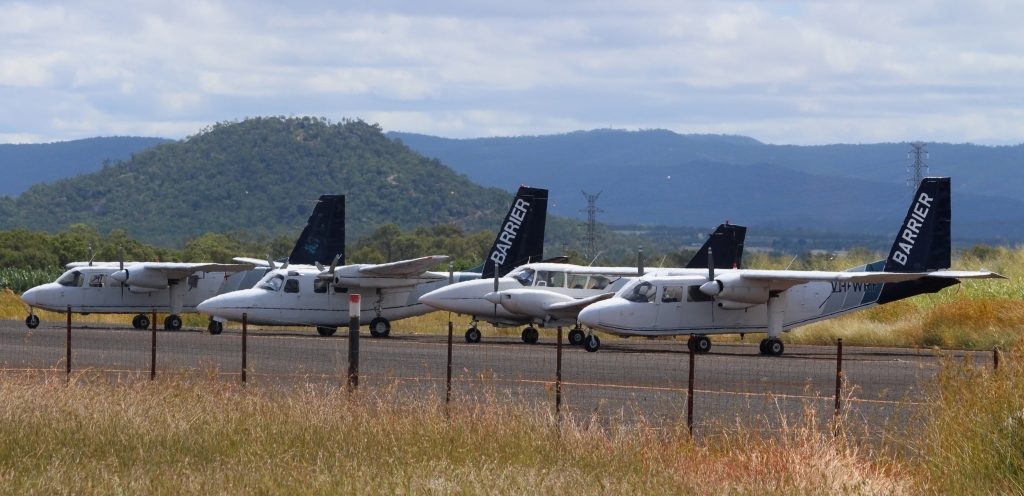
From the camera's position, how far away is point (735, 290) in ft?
103

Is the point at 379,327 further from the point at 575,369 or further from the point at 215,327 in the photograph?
the point at 575,369

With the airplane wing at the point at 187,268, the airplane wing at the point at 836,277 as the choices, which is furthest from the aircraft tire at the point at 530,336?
the airplane wing at the point at 187,268

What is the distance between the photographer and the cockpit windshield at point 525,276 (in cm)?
3569

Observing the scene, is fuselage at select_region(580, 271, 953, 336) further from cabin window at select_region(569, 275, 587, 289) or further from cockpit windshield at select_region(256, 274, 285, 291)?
cockpit windshield at select_region(256, 274, 285, 291)

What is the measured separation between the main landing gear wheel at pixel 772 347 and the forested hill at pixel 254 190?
114654mm

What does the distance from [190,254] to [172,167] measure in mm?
83521

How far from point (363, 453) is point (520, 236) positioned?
2583 cm

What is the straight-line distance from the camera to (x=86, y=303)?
41.6 m

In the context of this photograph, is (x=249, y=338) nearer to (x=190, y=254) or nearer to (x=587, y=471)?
(x=587, y=471)

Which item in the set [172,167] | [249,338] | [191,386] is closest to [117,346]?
[249,338]

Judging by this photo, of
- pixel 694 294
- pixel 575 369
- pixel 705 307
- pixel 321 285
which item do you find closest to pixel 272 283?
pixel 321 285

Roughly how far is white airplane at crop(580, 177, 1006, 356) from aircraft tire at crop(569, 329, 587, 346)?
114 inches

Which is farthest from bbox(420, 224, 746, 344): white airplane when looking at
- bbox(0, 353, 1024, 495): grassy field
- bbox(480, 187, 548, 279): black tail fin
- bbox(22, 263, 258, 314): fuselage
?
bbox(0, 353, 1024, 495): grassy field

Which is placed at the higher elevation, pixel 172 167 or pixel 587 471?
pixel 172 167
